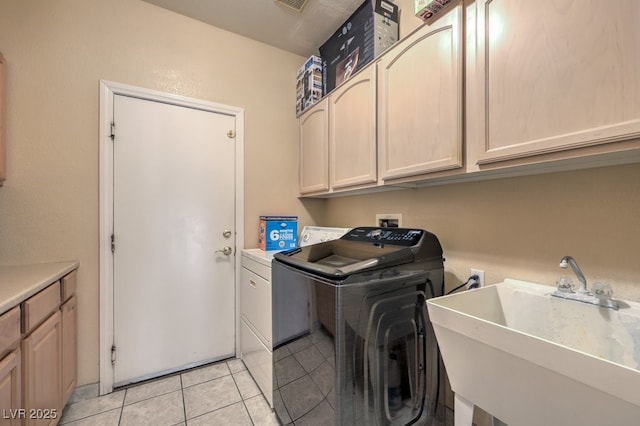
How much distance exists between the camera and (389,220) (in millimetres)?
1902

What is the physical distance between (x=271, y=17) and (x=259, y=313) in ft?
7.37

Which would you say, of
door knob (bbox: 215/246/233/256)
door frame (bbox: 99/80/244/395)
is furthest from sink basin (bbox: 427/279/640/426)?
door frame (bbox: 99/80/244/395)

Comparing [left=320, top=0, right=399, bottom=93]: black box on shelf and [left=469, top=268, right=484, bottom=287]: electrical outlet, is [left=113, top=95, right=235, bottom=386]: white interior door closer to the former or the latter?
[left=320, top=0, right=399, bottom=93]: black box on shelf

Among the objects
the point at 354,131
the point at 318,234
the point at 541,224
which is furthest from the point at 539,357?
the point at 318,234

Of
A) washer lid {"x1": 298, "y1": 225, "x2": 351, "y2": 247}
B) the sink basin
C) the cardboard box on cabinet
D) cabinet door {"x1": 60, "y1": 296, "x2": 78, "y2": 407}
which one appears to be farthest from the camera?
the cardboard box on cabinet

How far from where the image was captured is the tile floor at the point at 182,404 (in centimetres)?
156

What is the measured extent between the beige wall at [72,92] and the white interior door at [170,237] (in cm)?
16

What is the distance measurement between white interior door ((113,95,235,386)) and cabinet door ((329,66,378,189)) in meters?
0.93

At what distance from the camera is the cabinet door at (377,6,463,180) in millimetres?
1165

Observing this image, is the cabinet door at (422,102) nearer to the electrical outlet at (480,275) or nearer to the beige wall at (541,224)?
the beige wall at (541,224)

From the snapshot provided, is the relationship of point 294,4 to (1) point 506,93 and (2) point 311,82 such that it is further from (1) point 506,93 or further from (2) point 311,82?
(1) point 506,93

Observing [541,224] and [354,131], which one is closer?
[541,224]

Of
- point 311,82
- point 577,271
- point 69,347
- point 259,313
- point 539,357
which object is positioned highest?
point 311,82

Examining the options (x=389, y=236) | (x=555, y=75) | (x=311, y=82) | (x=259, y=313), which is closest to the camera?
(x=555, y=75)
